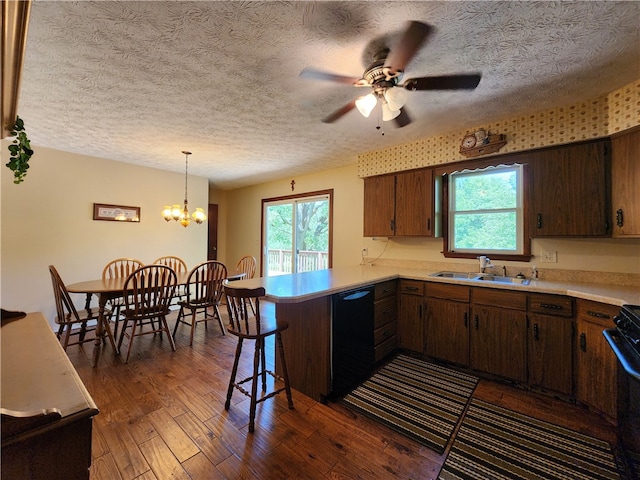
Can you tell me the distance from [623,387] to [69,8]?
342cm

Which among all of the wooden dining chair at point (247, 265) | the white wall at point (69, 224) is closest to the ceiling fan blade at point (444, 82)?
the wooden dining chair at point (247, 265)

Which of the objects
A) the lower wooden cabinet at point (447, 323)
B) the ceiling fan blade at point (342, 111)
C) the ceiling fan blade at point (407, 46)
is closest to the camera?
the ceiling fan blade at point (407, 46)

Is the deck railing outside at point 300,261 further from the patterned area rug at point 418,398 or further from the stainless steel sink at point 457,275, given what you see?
the patterned area rug at point 418,398

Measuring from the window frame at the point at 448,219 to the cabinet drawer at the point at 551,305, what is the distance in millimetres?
640

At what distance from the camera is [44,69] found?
1.88 meters

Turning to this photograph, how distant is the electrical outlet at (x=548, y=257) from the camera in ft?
8.59

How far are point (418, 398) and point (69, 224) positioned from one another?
4.65 meters

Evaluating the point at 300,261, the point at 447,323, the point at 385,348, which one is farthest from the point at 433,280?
the point at 300,261

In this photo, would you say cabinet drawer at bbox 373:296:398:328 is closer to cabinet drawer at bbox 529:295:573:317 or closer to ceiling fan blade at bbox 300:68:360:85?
cabinet drawer at bbox 529:295:573:317

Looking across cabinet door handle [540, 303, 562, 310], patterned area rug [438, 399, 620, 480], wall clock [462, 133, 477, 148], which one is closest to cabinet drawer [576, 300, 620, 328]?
cabinet door handle [540, 303, 562, 310]

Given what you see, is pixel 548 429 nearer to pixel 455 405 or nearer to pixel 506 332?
pixel 455 405

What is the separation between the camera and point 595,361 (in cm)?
193

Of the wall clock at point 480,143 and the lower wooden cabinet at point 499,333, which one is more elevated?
the wall clock at point 480,143

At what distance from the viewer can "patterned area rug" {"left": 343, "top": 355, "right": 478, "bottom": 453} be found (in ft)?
6.04
